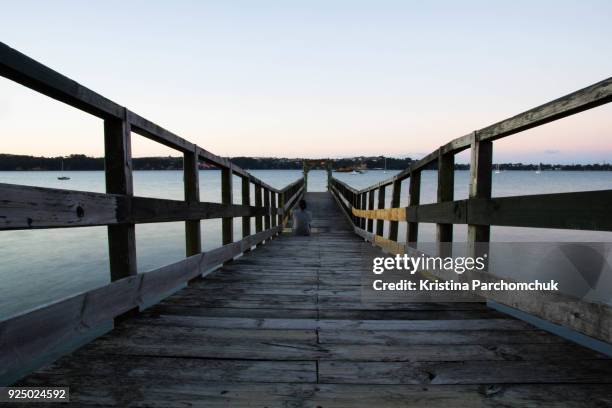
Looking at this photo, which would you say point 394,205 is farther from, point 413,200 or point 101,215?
point 101,215

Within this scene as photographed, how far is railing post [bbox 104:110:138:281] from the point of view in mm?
2584

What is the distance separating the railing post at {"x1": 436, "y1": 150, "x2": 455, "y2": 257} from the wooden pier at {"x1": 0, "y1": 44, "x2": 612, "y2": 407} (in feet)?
1.31

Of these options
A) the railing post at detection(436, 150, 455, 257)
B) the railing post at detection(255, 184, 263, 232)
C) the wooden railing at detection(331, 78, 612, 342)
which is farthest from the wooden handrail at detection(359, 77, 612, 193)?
the railing post at detection(255, 184, 263, 232)

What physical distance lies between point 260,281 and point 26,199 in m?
2.77

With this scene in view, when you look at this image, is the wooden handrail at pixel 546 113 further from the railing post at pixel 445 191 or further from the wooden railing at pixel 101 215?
the wooden railing at pixel 101 215

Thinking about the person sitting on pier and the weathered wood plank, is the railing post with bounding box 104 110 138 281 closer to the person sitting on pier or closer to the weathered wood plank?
the weathered wood plank

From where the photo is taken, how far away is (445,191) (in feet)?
13.2

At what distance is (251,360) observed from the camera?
2.09m

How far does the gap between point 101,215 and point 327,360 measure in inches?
61.5

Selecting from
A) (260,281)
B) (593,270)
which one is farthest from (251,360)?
(593,270)

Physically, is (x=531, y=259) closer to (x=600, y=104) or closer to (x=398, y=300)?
(x=398, y=300)

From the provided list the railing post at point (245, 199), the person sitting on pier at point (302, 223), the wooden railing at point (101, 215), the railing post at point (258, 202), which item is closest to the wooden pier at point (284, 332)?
the wooden railing at point (101, 215)

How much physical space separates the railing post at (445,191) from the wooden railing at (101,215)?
2.49 meters

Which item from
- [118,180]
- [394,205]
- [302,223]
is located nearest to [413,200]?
[394,205]
